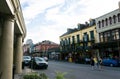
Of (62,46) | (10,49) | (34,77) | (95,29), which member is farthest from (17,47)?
(62,46)

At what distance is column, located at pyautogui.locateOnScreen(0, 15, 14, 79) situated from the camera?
12.6 m

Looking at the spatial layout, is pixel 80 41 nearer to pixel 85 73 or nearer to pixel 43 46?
pixel 85 73

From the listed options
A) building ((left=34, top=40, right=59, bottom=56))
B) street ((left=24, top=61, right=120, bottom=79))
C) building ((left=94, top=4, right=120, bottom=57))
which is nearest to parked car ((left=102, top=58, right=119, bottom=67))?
building ((left=94, top=4, right=120, bottom=57))

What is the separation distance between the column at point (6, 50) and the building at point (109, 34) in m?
35.2

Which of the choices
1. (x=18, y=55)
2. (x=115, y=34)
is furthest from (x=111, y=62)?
(x=18, y=55)

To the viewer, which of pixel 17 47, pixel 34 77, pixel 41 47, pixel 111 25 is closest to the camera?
pixel 34 77

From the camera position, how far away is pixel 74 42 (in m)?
70.8

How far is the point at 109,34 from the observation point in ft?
167

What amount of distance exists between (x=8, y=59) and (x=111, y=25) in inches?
1560

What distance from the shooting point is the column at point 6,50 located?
41.3 ft

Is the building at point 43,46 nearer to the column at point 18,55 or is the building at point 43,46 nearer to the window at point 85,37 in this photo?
the window at point 85,37

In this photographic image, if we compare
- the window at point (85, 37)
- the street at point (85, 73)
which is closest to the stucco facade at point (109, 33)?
the window at point (85, 37)

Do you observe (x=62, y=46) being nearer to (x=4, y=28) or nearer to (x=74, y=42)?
(x=74, y=42)

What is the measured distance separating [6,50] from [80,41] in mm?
53919
